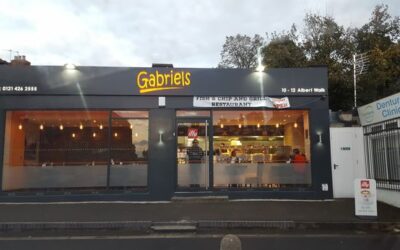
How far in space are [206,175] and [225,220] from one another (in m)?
3.86

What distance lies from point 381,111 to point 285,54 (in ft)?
52.1

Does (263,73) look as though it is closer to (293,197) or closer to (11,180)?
(293,197)

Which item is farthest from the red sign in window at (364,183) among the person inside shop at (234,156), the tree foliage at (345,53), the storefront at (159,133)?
the tree foliage at (345,53)

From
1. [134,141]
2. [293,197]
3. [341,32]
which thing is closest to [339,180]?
[293,197]

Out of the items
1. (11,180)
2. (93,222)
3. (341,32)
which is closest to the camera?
(93,222)

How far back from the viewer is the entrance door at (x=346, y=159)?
578 inches

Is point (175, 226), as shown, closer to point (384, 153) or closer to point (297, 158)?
point (297, 158)

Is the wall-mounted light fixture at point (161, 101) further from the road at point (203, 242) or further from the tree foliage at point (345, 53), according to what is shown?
the tree foliage at point (345, 53)

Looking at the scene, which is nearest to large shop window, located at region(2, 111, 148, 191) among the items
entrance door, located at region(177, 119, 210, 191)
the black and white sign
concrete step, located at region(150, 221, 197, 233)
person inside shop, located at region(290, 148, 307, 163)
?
entrance door, located at region(177, 119, 210, 191)

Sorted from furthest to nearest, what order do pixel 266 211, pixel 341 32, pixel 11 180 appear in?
pixel 341 32 → pixel 11 180 → pixel 266 211

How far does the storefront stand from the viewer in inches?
563

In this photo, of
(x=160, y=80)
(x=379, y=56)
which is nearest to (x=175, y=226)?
(x=160, y=80)

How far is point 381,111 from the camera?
13766 millimetres

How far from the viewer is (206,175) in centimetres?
1442
